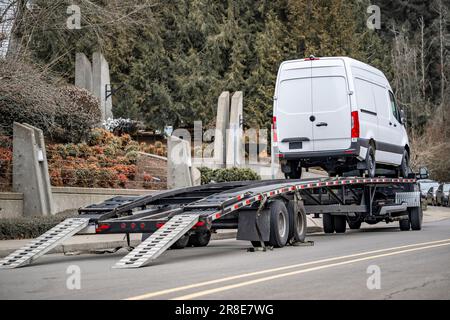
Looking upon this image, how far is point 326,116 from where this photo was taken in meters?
17.6

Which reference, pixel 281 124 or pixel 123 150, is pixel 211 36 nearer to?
pixel 123 150

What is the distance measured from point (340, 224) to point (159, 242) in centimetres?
934

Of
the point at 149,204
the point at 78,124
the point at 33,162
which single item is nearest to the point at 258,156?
the point at 78,124

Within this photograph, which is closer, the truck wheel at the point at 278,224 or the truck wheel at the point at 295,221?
the truck wheel at the point at 278,224

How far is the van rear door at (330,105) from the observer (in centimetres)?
1750

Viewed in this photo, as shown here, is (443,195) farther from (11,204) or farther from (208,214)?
(208,214)

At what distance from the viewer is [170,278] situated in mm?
9914

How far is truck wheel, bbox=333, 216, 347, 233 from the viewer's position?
19938 millimetres

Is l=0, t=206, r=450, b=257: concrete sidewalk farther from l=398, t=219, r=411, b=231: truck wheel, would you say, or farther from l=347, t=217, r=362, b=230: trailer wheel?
l=398, t=219, r=411, b=231: truck wheel

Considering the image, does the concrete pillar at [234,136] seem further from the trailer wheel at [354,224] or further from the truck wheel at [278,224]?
the truck wheel at [278,224]

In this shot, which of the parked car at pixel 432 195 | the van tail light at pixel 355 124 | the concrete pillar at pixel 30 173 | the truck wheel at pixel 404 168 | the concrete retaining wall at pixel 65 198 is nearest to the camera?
the van tail light at pixel 355 124

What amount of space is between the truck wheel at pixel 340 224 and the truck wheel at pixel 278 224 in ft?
19.5

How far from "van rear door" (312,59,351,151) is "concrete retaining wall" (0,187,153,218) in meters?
7.07

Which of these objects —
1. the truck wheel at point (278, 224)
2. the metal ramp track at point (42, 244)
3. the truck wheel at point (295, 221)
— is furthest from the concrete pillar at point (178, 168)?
the metal ramp track at point (42, 244)
